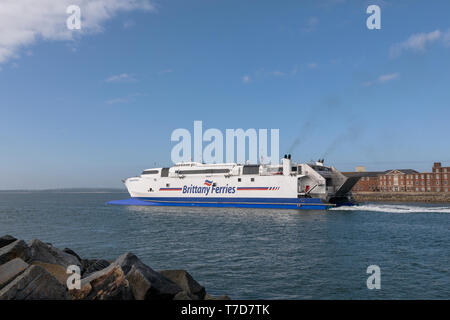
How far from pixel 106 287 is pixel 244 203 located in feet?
124

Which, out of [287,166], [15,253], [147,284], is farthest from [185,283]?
[287,166]

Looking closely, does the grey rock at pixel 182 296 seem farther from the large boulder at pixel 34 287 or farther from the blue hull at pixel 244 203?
the blue hull at pixel 244 203

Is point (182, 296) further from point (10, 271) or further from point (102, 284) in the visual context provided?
point (10, 271)

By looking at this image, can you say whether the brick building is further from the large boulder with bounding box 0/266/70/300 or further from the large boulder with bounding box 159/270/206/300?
the large boulder with bounding box 0/266/70/300

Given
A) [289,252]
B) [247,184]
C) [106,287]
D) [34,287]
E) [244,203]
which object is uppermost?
[247,184]

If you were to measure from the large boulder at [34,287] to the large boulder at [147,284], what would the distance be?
1366 millimetres

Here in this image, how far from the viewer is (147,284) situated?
7.31 m

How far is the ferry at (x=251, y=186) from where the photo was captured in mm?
42625

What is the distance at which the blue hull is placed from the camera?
4150cm

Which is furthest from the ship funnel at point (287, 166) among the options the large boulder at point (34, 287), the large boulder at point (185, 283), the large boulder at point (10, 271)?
the large boulder at point (34, 287)

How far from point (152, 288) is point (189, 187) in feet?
137

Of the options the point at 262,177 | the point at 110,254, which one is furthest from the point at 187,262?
the point at 262,177
